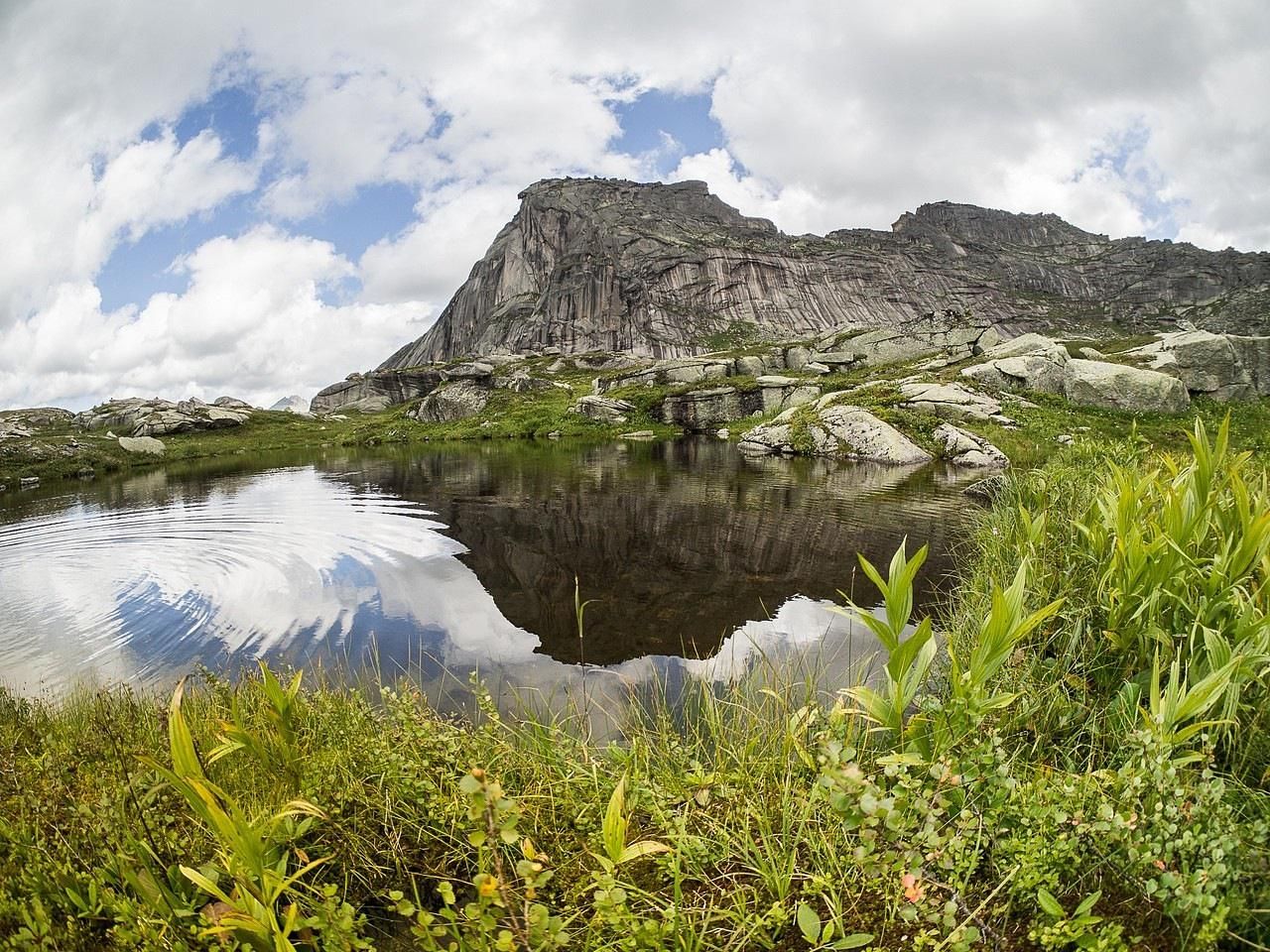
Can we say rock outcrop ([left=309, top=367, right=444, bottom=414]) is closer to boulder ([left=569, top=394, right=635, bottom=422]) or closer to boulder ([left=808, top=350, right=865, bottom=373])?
boulder ([left=569, top=394, right=635, bottom=422])

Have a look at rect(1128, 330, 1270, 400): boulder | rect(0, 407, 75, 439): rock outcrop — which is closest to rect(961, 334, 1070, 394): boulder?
rect(1128, 330, 1270, 400): boulder

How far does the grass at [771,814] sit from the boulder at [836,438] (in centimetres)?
2379

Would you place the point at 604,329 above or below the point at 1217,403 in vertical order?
above

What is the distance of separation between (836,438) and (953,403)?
6.63 meters

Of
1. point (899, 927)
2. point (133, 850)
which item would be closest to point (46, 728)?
point (133, 850)

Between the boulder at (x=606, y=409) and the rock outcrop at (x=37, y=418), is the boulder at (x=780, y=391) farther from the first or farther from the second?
the rock outcrop at (x=37, y=418)

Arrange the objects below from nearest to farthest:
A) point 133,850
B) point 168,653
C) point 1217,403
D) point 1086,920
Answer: point 1086,920, point 133,850, point 168,653, point 1217,403

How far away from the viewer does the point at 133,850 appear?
3.01 meters

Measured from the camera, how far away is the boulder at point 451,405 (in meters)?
84.1

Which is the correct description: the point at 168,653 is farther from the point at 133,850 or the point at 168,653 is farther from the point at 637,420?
the point at 637,420

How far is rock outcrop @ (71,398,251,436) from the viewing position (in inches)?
2931

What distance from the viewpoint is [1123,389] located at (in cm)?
2859

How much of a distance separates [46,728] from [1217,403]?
3983 cm

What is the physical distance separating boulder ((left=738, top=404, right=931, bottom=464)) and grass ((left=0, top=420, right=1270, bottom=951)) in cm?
2379
